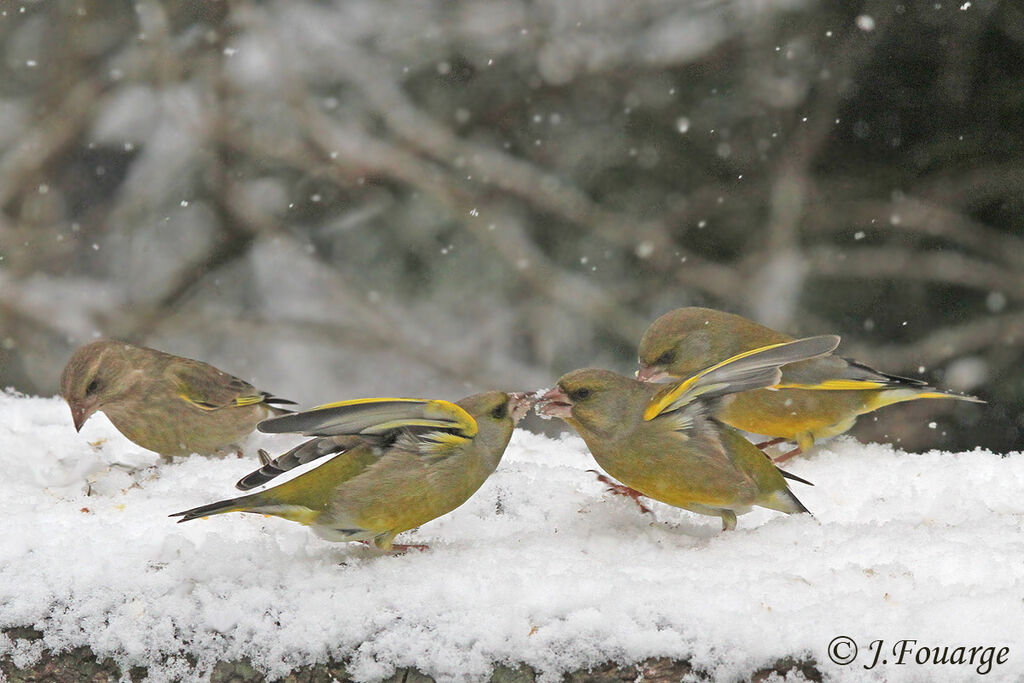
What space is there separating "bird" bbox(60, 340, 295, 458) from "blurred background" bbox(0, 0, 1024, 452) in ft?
12.3

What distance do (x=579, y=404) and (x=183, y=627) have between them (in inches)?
50.5

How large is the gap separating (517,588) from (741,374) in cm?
89

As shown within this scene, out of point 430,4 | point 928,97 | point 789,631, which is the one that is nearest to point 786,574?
point 789,631

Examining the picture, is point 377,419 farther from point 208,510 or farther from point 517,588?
point 517,588

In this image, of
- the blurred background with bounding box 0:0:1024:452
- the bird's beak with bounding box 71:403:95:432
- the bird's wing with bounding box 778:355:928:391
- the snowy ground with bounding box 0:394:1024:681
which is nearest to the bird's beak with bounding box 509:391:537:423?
the snowy ground with bounding box 0:394:1024:681

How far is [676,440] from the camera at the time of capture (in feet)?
9.72

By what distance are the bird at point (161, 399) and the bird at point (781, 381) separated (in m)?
1.62

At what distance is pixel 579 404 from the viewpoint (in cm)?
304

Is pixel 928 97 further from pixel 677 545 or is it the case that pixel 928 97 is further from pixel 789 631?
pixel 789 631

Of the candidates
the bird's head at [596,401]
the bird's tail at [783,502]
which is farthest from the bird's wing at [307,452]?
the bird's tail at [783,502]

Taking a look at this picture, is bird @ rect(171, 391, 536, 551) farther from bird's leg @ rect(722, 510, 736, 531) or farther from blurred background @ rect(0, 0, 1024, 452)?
blurred background @ rect(0, 0, 1024, 452)

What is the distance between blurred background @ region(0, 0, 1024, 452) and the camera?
22.7 feet

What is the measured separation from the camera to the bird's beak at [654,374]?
3.70m

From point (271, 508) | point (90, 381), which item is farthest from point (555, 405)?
point (90, 381)
